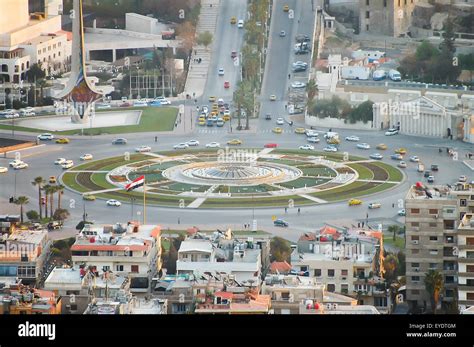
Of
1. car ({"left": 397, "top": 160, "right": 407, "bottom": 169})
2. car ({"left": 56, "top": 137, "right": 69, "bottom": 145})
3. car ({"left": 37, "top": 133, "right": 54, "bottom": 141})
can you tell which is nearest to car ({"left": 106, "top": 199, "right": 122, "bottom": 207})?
car ({"left": 397, "top": 160, "right": 407, "bottom": 169})

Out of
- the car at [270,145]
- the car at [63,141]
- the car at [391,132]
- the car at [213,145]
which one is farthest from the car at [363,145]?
the car at [63,141]

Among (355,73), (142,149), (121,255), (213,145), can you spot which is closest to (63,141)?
(142,149)

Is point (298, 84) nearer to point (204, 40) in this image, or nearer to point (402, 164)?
point (204, 40)

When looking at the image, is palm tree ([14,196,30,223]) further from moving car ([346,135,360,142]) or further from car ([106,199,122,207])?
moving car ([346,135,360,142])

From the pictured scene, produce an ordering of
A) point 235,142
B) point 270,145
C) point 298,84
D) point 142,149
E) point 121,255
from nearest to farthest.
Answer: point 121,255 < point 142,149 < point 270,145 < point 235,142 < point 298,84

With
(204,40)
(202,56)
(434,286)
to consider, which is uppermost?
(204,40)

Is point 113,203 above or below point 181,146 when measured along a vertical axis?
below
